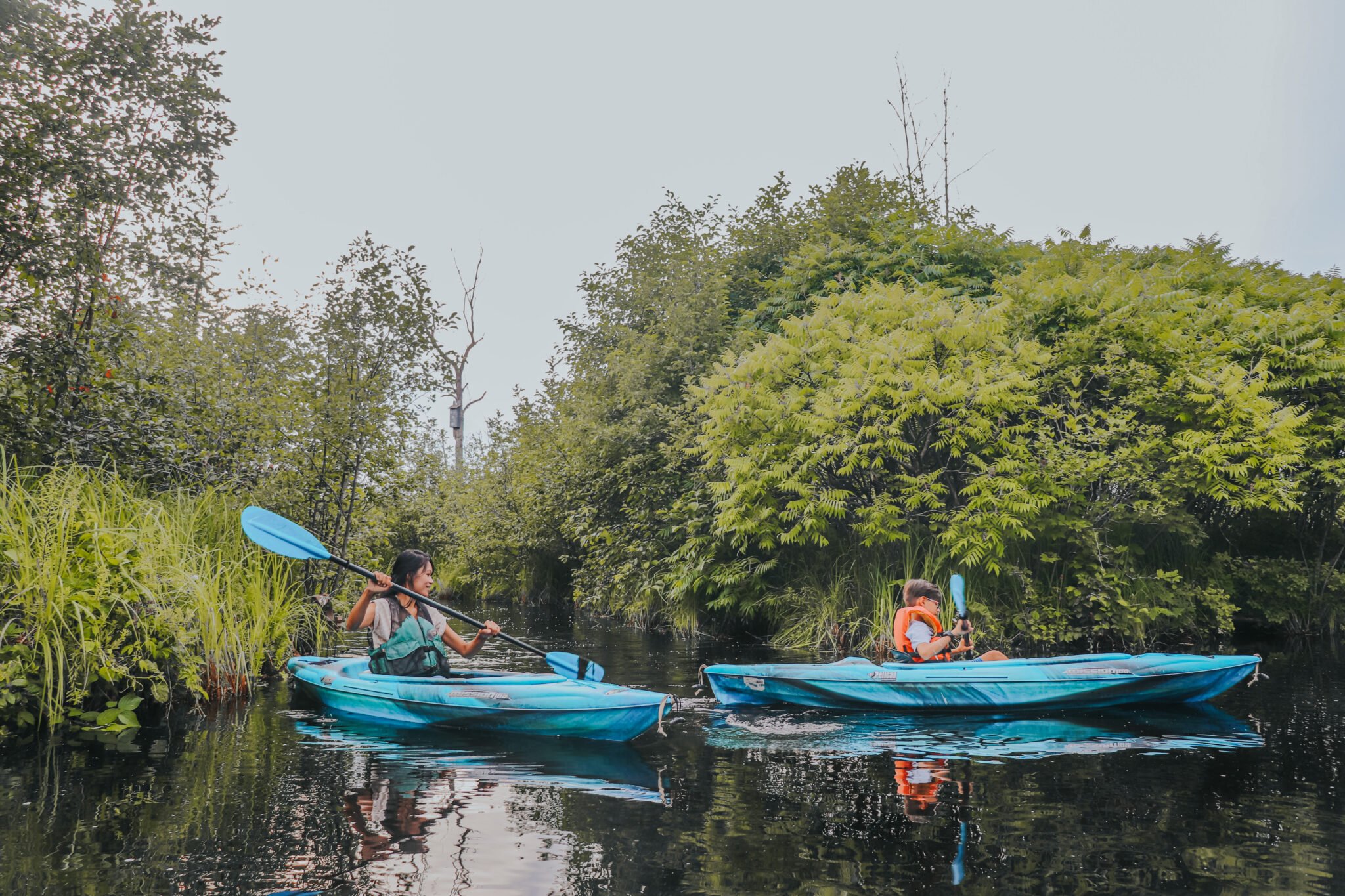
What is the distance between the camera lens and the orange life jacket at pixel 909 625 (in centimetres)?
734

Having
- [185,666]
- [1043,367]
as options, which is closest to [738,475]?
[1043,367]

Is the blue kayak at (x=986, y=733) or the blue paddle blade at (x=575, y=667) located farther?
the blue paddle blade at (x=575, y=667)

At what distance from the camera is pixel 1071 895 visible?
316 cm

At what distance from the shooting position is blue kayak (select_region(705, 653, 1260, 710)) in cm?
671

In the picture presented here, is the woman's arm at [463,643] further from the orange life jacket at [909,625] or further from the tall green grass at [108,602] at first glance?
the orange life jacket at [909,625]

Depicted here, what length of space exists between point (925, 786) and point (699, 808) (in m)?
1.27

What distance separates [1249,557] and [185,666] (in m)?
12.2

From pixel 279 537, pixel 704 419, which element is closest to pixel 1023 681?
pixel 279 537

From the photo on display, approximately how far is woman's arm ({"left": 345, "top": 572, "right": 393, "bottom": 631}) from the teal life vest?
0.17 m

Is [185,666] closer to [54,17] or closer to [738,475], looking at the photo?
[54,17]

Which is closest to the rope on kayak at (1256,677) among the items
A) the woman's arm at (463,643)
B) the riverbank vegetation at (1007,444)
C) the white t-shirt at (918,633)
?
the riverbank vegetation at (1007,444)

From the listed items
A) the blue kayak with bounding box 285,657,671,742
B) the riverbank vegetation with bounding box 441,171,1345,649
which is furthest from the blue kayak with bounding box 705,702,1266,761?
the riverbank vegetation with bounding box 441,171,1345,649

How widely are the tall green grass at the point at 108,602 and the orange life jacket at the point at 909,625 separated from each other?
17.0ft

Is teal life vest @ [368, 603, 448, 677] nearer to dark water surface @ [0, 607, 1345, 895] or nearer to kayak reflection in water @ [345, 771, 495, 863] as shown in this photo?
dark water surface @ [0, 607, 1345, 895]
